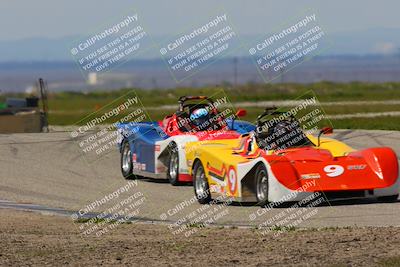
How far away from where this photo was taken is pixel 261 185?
17.7 m

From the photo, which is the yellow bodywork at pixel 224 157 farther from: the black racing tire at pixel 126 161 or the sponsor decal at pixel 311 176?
the black racing tire at pixel 126 161

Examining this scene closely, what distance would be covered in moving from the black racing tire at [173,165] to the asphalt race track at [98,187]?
0.65 feet

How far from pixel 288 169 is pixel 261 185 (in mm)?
651

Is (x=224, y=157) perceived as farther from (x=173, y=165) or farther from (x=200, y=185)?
(x=173, y=165)

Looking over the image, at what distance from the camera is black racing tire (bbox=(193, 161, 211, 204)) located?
18875mm

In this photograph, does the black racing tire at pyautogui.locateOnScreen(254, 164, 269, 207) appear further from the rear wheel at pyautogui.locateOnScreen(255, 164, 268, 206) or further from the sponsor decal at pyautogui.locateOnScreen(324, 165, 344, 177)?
the sponsor decal at pyautogui.locateOnScreen(324, 165, 344, 177)

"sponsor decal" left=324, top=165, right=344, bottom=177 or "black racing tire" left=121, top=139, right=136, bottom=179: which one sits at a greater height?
"black racing tire" left=121, top=139, right=136, bottom=179

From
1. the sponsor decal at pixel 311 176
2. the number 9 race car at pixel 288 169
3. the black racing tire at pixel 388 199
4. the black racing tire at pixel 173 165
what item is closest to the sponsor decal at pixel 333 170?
the number 9 race car at pixel 288 169

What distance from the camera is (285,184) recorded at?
17.1m

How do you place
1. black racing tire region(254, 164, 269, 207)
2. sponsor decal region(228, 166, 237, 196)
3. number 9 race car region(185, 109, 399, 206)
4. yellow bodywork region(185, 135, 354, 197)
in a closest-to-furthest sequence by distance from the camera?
number 9 race car region(185, 109, 399, 206)
black racing tire region(254, 164, 269, 207)
sponsor decal region(228, 166, 237, 196)
yellow bodywork region(185, 135, 354, 197)

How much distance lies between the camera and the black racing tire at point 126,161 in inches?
934

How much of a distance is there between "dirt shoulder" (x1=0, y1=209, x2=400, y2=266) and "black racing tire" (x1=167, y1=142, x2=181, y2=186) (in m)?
6.01

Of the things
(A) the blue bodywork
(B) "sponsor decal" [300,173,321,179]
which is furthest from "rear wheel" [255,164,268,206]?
(A) the blue bodywork

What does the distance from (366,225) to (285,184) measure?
92.7 inches
